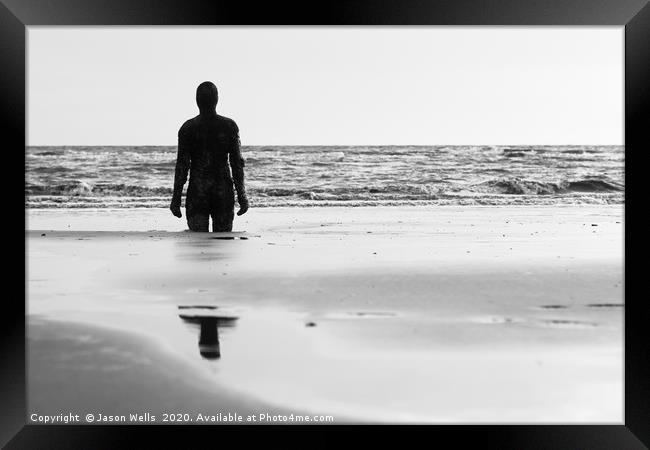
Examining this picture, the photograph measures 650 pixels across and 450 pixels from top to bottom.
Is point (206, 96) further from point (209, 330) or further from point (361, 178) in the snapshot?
point (361, 178)

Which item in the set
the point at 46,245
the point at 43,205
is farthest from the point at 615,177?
the point at 46,245

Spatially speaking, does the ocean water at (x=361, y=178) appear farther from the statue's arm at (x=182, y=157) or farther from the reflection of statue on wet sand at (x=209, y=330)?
the reflection of statue on wet sand at (x=209, y=330)

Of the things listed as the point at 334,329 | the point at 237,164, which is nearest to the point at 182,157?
the point at 237,164

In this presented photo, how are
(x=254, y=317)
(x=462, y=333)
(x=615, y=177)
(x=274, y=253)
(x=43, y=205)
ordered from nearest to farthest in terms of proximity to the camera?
(x=462, y=333) < (x=254, y=317) < (x=274, y=253) < (x=43, y=205) < (x=615, y=177)

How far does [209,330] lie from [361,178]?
17999 mm

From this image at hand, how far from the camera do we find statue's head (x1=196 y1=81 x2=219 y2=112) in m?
7.80

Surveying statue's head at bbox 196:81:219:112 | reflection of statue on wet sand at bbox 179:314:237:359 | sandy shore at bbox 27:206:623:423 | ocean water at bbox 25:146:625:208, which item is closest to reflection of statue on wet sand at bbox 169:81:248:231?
statue's head at bbox 196:81:219:112

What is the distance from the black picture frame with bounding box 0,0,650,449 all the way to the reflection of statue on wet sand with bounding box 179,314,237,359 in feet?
2.18

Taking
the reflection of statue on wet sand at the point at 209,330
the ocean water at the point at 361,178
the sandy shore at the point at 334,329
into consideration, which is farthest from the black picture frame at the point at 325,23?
the ocean water at the point at 361,178

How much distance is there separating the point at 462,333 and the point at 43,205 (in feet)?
36.6

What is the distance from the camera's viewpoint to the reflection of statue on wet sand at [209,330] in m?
3.20

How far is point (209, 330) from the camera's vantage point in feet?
11.7
